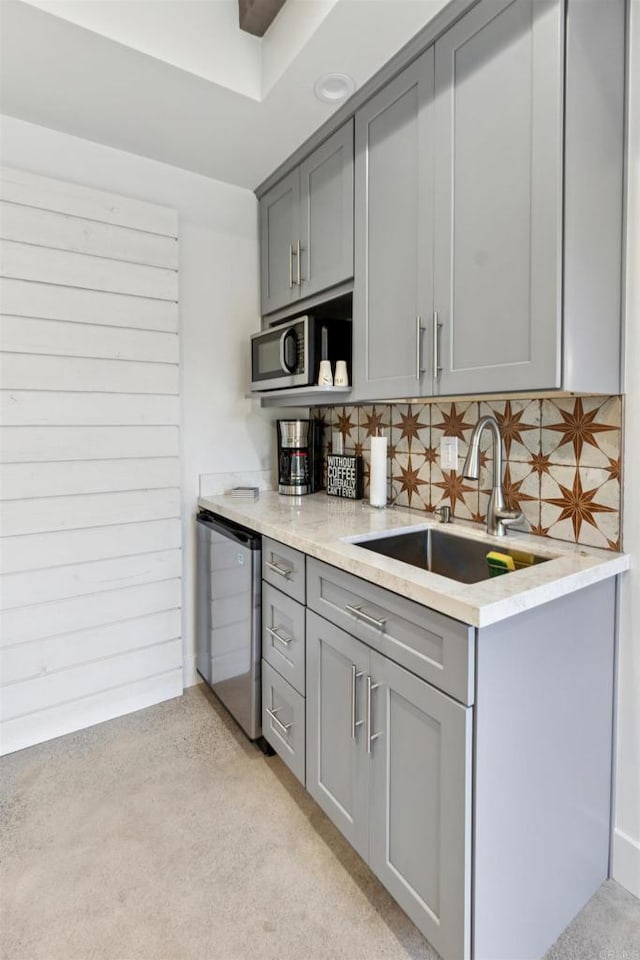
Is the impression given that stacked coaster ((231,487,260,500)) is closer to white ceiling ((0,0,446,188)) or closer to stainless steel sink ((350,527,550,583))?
stainless steel sink ((350,527,550,583))

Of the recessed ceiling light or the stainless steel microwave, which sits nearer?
the recessed ceiling light

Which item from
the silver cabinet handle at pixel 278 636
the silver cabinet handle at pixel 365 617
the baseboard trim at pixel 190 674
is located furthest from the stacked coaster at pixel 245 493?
the silver cabinet handle at pixel 365 617

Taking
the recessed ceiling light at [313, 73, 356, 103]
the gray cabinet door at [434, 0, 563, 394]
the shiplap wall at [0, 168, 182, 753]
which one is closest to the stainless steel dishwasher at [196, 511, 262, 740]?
the shiplap wall at [0, 168, 182, 753]

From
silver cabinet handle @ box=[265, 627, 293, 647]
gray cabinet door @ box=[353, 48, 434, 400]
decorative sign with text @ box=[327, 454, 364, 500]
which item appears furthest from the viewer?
decorative sign with text @ box=[327, 454, 364, 500]

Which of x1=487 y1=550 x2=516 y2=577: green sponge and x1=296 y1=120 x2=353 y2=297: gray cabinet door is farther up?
x1=296 y1=120 x2=353 y2=297: gray cabinet door

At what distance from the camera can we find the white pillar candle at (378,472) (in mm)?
2086

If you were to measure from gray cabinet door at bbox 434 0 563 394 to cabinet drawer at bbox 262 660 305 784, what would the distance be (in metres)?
1.13

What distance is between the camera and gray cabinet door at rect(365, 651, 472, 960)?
1.05 meters

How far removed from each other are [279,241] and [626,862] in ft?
8.44

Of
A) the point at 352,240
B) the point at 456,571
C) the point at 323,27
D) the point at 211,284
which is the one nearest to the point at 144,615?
the point at 456,571

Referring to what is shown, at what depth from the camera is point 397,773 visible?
1233 millimetres

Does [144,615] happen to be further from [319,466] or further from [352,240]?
[352,240]

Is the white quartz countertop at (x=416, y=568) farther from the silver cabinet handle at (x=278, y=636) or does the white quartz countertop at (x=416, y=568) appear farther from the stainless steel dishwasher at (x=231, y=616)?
the silver cabinet handle at (x=278, y=636)

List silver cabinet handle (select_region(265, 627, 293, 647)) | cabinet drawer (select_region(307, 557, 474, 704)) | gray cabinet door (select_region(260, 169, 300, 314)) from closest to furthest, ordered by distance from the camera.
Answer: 1. cabinet drawer (select_region(307, 557, 474, 704))
2. silver cabinet handle (select_region(265, 627, 293, 647))
3. gray cabinet door (select_region(260, 169, 300, 314))
